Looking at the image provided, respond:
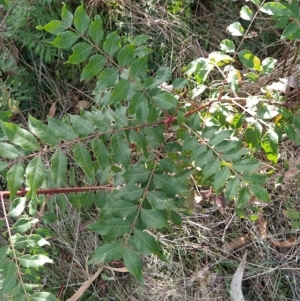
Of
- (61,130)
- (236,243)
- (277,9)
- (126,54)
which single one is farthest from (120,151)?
(236,243)

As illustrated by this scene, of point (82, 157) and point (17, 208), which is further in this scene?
point (17, 208)

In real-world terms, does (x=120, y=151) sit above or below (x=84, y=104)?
above

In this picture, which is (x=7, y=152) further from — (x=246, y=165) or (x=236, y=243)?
(x=236, y=243)

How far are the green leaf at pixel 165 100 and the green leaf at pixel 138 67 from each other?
0.28ft

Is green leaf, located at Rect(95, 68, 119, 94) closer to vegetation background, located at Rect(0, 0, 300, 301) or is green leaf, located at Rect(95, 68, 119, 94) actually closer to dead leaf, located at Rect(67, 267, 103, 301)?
vegetation background, located at Rect(0, 0, 300, 301)

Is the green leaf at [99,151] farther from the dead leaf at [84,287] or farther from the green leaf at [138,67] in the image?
the dead leaf at [84,287]

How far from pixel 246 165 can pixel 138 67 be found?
0.43 m

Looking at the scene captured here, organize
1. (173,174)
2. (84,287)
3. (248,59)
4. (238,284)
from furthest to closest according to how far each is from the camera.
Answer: (84,287) < (238,284) < (173,174) < (248,59)

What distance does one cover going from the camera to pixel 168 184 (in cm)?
139

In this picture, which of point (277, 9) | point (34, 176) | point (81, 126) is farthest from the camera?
point (277, 9)

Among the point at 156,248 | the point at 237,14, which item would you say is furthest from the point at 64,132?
the point at 237,14

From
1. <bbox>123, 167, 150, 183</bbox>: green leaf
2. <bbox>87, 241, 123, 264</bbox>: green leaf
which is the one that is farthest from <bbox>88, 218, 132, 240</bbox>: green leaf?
<bbox>123, 167, 150, 183</bbox>: green leaf

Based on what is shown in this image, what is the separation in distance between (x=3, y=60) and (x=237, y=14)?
1268mm

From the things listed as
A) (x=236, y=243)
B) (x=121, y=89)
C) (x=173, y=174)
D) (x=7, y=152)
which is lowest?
(x=236, y=243)
